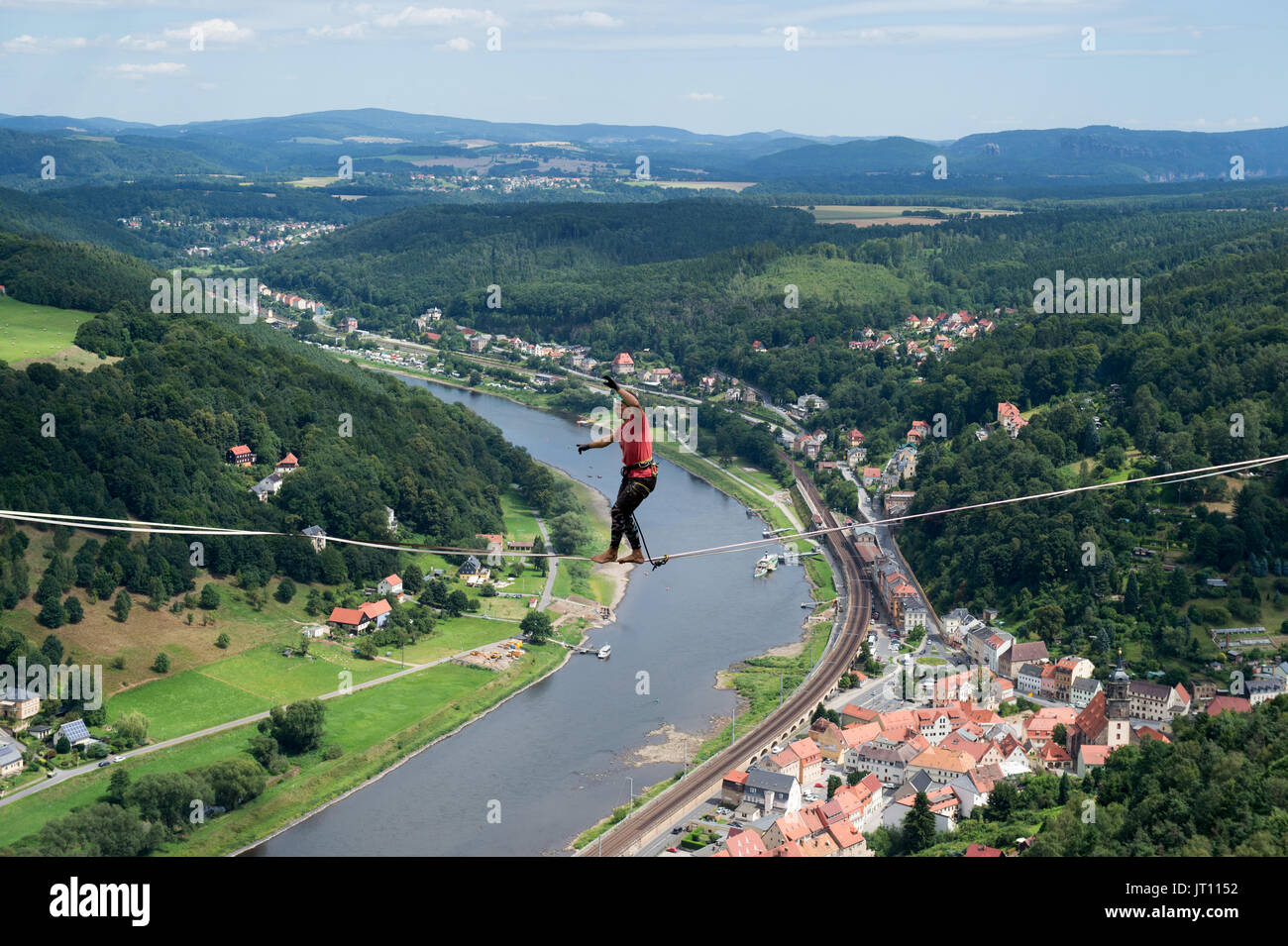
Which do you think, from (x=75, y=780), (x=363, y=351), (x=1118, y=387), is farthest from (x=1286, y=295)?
(x=363, y=351)

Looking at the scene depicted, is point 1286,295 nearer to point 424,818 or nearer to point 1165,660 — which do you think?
point 1165,660
